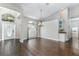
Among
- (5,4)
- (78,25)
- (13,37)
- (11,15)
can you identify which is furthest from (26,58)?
(78,25)

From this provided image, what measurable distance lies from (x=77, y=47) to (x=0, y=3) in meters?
2.54

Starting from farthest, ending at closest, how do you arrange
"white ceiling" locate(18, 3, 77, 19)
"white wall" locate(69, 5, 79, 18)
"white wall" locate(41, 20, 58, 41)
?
"white wall" locate(41, 20, 58, 41)
"white wall" locate(69, 5, 79, 18)
"white ceiling" locate(18, 3, 77, 19)

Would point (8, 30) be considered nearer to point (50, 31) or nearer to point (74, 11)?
point (50, 31)

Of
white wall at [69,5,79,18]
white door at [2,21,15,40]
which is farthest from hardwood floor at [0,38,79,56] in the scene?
white wall at [69,5,79,18]

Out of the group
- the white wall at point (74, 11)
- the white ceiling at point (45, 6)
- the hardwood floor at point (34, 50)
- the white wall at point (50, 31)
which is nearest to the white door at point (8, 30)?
the hardwood floor at point (34, 50)

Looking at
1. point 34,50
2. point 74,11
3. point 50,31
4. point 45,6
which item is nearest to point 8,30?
point 34,50

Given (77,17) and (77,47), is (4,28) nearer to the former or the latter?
(77,17)

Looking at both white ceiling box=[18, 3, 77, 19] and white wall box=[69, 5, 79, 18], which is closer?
white ceiling box=[18, 3, 77, 19]

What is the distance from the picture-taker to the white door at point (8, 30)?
2272 mm

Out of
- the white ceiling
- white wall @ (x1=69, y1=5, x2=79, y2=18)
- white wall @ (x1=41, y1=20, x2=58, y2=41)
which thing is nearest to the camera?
the white ceiling

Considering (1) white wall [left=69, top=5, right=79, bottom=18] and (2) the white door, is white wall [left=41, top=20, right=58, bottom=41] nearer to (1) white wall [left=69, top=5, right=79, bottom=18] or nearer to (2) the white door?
(1) white wall [left=69, top=5, right=79, bottom=18]

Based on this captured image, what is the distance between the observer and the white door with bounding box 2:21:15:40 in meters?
2.27

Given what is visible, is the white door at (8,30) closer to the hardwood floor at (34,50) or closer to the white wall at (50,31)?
the hardwood floor at (34,50)

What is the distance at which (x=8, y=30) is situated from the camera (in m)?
2.52
